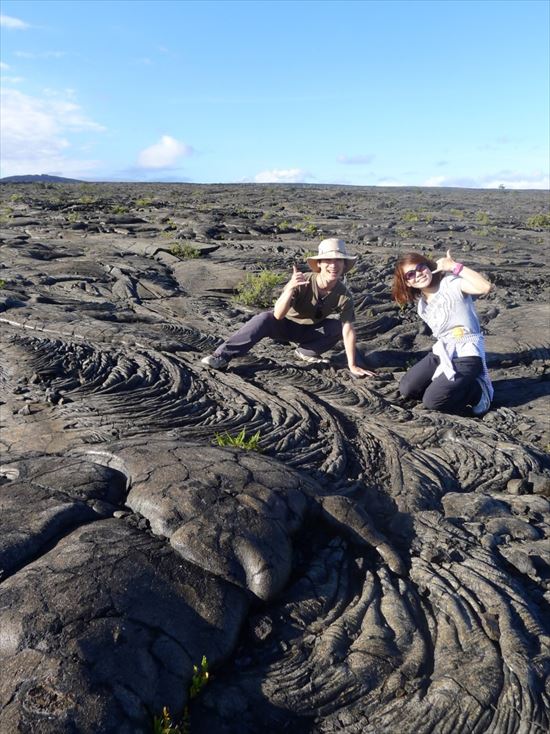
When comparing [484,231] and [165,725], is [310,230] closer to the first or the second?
[484,231]

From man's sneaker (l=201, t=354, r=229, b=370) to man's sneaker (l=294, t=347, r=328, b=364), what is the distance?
1.19m

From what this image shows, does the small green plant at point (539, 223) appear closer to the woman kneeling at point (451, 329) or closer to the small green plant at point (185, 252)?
the small green plant at point (185, 252)

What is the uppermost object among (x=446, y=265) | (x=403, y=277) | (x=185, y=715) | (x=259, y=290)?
(x=446, y=265)

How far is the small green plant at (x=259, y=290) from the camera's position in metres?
12.6

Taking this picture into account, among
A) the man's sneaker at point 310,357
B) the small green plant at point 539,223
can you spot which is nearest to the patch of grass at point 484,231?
the small green plant at point 539,223

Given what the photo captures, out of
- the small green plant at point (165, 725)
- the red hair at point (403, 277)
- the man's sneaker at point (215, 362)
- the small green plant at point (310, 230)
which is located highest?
the small green plant at point (310, 230)

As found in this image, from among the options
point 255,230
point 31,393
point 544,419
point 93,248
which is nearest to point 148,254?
point 93,248

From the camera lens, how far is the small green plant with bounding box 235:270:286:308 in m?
12.6

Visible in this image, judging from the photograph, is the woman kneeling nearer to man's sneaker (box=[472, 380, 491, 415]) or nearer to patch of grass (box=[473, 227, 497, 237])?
man's sneaker (box=[472, 380, 491, 415])

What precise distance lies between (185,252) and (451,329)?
38.5 ft

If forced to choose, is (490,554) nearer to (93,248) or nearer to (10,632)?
(10,632)

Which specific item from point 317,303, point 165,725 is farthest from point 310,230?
point 165,725

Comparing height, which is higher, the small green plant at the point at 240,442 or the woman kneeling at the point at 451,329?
the woman kneeling at the point at 451,329

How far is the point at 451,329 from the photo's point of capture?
7.08 meters
